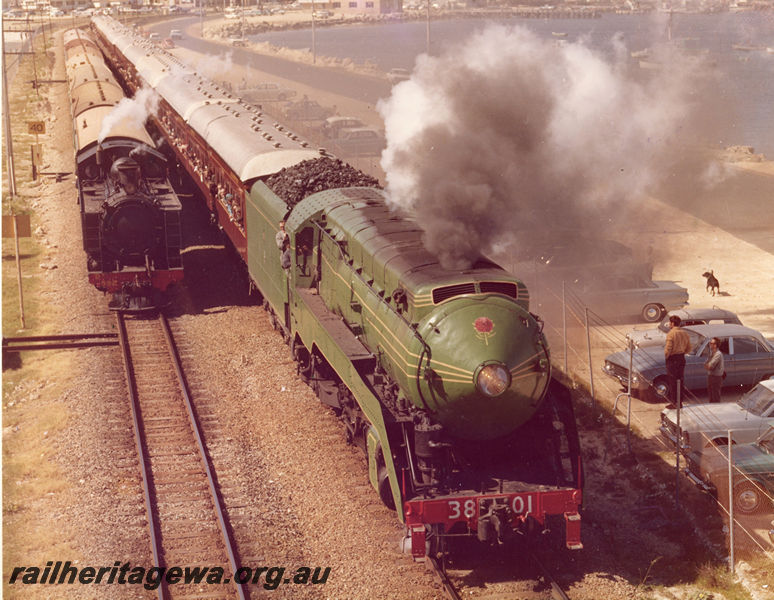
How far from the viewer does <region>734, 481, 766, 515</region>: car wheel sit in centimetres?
1477

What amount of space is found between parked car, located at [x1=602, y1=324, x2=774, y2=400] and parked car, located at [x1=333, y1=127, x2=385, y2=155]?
3105cm

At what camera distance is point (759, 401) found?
55.0 feet

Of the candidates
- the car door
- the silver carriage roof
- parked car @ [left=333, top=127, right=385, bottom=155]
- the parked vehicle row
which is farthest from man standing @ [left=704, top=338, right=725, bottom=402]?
parked car @ [left=333, top=127, right=385, bottom=155]

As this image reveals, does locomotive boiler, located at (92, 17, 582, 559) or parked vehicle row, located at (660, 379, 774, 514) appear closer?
locomotive boiler, located at (92, 17, 582, 559)

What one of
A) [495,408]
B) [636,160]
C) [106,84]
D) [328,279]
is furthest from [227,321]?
[106,84]

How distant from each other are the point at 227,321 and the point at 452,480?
1268 centimetres

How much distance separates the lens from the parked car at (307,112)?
5965 centimetres

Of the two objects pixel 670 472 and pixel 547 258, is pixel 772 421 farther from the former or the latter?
pixel 547 258

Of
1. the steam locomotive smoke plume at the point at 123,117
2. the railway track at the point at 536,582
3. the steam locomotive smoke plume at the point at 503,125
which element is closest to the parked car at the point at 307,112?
the steam locomotive smoke plume at the point at 123,117

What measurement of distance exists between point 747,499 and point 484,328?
18.9ft

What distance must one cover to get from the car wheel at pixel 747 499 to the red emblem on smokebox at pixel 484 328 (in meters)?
5.49

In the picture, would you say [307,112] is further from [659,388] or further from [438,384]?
[438,384]

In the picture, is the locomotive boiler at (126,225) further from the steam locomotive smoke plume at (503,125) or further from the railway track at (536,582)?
the railway track at (536,582)

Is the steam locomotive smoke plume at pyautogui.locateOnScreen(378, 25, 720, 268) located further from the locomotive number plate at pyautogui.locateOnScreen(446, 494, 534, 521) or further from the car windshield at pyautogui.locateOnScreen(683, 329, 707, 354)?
the car windshield at pyautogui.locateOnScreen(683, 329, 707, 354)
